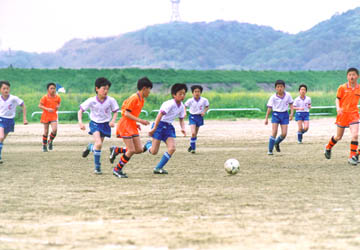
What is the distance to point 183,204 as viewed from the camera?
7375 millimetres

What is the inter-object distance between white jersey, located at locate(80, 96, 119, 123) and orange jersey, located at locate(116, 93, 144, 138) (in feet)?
2.21

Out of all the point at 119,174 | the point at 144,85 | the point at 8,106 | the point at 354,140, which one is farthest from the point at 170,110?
the point at 8,106

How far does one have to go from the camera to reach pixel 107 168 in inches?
478

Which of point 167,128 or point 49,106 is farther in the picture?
point 49,106

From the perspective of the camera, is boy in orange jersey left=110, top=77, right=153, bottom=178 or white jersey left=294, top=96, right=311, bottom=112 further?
white jersey left=294, top=96, right=311, bottom=112

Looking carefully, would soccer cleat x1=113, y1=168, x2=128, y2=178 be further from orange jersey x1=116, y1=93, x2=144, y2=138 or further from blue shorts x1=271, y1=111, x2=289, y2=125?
blue shorts x1=271, y1=111, x2=289, y2=125

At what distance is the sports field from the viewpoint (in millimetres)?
5449

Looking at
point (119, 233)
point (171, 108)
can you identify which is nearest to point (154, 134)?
point (171, 108)

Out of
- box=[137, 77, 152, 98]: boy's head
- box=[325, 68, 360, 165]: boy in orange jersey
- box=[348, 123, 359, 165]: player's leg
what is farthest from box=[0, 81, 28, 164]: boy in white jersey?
box=[348, 123, 359, 165]: player's leg

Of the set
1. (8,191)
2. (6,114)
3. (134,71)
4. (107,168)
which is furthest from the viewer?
(134,71)

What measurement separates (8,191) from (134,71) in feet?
222

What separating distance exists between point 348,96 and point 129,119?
188 inches

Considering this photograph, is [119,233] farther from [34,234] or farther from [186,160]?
[186,160]

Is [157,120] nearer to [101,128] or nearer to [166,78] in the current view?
[101,128]
